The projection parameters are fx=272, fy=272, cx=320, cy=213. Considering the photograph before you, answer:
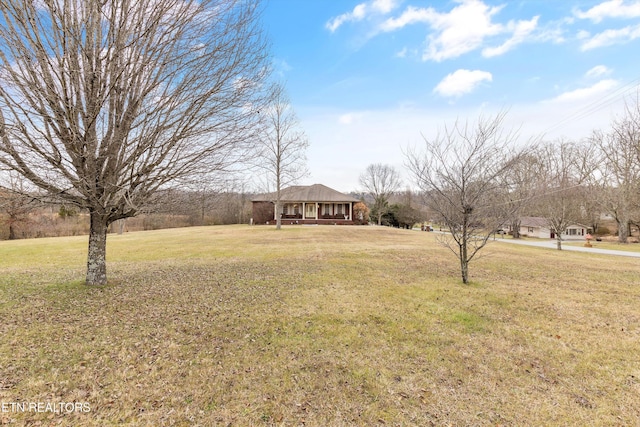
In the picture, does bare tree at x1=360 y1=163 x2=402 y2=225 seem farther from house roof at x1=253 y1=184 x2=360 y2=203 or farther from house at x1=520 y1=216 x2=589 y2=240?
house at x1=520 y1=216 x2=589 y2=240

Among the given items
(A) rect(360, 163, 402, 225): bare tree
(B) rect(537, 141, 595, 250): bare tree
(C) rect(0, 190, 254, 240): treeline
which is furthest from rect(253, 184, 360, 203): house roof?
(B) rect(537, 141, 595, 250): bare tree

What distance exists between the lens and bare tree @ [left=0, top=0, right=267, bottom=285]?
170 inches

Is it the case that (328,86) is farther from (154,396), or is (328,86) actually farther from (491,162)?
(154,396)

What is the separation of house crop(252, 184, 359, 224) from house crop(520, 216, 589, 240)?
19.7 metres

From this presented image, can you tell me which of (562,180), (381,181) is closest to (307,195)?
(381,181)

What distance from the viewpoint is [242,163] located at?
6328mm

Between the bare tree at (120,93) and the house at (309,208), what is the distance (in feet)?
92.3

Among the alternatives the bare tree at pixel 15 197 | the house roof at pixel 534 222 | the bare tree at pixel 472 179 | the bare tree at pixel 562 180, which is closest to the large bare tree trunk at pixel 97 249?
the bare tree at pixel 15 197

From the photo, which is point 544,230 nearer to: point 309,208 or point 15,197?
point 309,208

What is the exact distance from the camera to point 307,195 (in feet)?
114

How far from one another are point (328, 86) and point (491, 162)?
32.1 feet

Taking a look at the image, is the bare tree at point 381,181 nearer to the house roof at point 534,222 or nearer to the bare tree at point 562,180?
the house roof at point 534,222

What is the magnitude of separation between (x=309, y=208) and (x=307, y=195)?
69.0 inches

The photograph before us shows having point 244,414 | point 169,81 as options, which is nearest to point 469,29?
point 169,81
